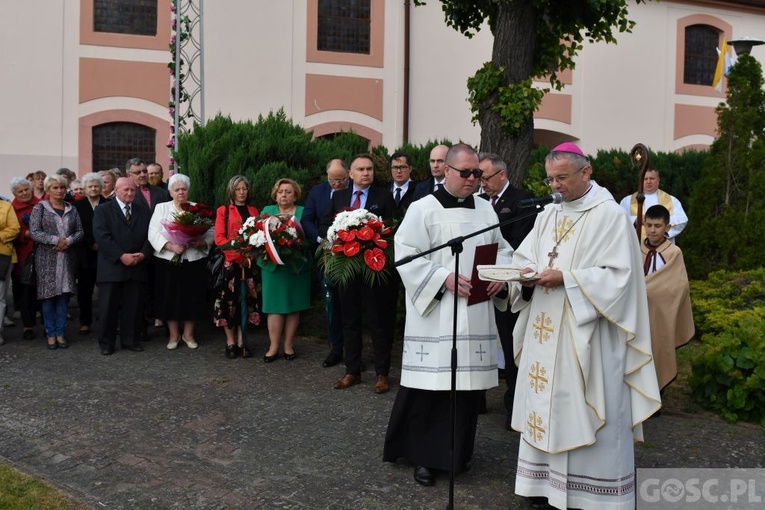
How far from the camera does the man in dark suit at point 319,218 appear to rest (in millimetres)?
8109

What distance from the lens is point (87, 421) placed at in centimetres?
627

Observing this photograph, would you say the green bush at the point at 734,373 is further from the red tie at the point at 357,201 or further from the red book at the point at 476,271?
the red tie at the point at 357,201

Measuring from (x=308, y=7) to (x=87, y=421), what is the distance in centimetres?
1209

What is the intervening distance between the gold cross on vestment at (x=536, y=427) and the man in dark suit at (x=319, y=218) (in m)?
3.74

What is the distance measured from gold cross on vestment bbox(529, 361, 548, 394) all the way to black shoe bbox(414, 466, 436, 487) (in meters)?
0.94

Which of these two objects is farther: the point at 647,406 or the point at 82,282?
the point at 82,282

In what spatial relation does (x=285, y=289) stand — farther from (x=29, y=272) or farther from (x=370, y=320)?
(x=29, y=272)

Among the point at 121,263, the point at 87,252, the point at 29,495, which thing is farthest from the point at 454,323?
the point at 87,252

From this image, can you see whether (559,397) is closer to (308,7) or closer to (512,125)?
(512,125)

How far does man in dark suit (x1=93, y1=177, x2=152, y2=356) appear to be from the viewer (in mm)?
8547

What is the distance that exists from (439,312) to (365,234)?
2041mm

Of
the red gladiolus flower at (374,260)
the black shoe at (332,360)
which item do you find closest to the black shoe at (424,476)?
the red gladiolus flower at (374,260)

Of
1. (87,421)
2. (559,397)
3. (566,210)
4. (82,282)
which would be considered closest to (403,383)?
(559,397)

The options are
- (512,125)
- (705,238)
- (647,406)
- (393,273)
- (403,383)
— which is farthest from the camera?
(705,238)
